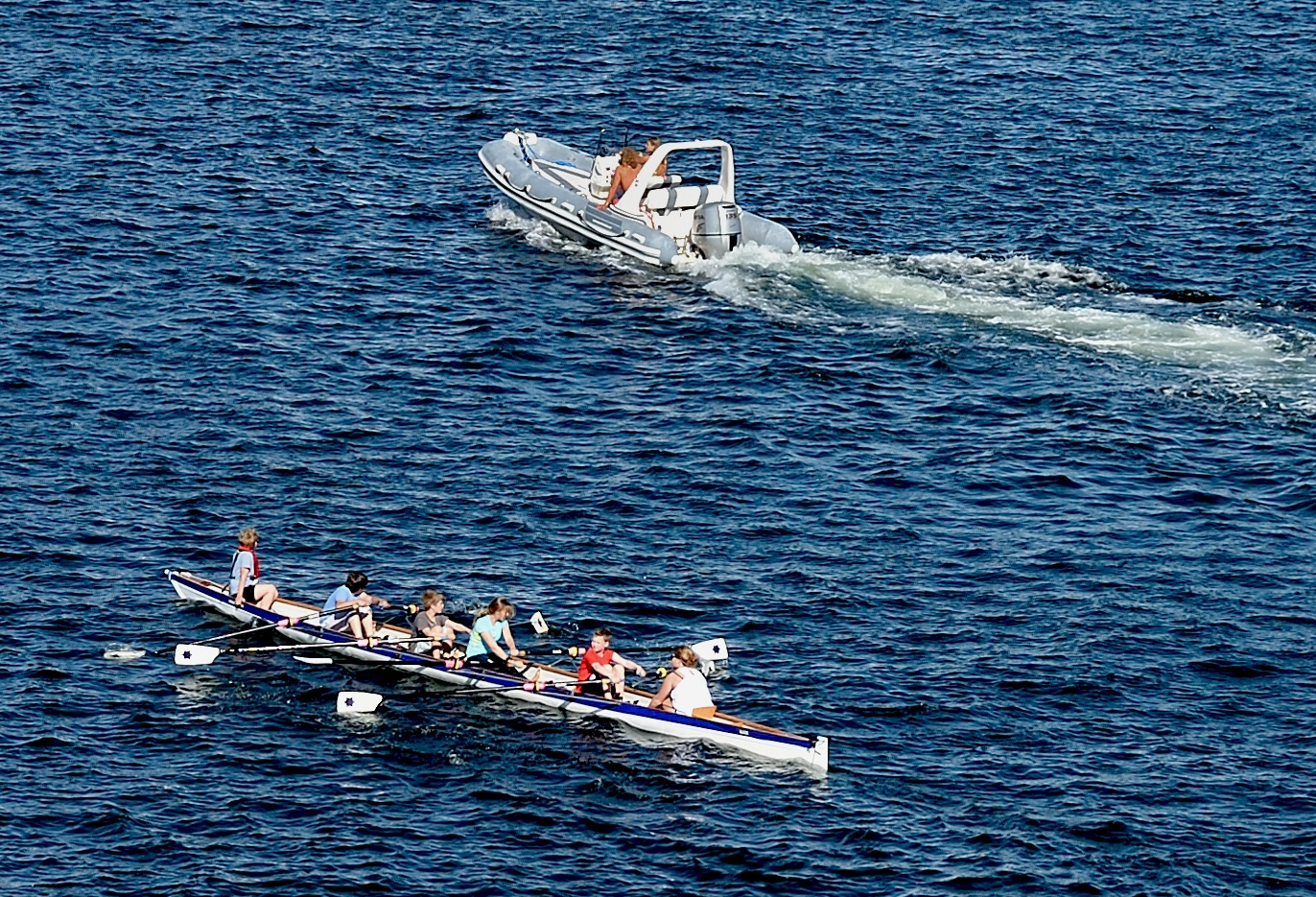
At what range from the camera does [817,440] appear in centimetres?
5072

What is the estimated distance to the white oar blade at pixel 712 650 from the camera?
136 ft

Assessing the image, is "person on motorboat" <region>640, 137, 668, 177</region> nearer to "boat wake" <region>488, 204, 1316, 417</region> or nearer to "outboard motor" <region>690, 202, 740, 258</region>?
"outboard motor" <region>690, 202, 740, 258</region>

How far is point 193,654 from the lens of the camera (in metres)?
41.2

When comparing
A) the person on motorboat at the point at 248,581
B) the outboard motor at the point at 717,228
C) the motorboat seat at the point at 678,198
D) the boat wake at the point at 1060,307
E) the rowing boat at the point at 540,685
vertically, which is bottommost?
the rowing boat at the point at 540,685

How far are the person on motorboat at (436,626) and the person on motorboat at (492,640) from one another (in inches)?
13.4

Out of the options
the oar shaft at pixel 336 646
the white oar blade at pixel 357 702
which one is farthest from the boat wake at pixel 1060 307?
the white oar blade at pixel 357 702

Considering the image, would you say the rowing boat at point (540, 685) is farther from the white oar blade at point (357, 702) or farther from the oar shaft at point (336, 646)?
the white oar blade at point (357, 702)

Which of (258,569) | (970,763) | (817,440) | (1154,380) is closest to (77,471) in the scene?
(258,569)

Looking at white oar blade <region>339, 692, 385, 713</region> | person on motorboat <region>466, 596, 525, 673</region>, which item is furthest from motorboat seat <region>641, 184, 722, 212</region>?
white oar blade <region>339, 692, 385, 713</region>

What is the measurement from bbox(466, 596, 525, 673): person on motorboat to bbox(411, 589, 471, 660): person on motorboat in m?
0.34

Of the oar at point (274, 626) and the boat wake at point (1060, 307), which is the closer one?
the oar at point (274, 626)

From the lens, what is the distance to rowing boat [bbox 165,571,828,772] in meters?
38.2

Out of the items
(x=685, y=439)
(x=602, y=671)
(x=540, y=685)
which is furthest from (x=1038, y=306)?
(x=540, y=685)

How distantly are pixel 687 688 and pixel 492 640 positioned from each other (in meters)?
4.31
